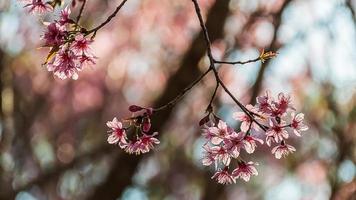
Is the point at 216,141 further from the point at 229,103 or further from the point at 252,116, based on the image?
the point at 229,103

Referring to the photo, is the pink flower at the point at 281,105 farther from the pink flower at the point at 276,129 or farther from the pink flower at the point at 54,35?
the pink flower at the point at 54,35

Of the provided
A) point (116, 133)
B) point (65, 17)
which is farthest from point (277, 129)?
point (65, 17)

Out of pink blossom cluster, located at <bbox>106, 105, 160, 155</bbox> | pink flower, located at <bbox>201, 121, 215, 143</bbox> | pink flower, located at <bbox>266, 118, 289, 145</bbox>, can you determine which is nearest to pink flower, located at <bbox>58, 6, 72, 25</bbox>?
pink blossom cluster, located at <bbox>106, 105, 160, 155</bbox>

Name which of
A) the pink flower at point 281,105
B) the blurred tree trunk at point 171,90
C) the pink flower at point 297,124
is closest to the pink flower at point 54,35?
the pink flower at point 281,105

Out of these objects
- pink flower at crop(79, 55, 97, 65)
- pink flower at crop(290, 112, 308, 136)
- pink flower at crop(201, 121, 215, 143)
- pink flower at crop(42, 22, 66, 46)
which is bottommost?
pink flower at crop(290, 112, 308, 136)

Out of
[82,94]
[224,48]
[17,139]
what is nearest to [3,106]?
[17,139]

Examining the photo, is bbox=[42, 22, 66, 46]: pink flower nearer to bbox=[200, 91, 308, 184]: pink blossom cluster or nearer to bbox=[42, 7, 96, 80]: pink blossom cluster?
bbox=[42, 7, 96, 80]: pink blossom cluster
